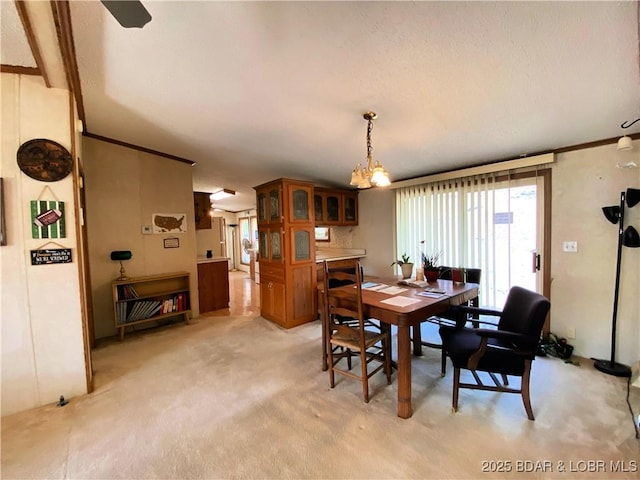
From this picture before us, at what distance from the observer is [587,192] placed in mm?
2668

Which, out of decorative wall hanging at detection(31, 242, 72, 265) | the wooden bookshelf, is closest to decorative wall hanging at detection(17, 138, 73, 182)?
decorative wall hanging at detection(31, 242, 72, 265)

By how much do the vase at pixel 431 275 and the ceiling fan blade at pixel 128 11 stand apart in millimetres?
2849

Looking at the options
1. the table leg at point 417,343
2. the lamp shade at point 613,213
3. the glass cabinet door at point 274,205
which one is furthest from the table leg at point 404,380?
the glass cabinet door at point 274,205

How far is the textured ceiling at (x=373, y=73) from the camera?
54.2 inches

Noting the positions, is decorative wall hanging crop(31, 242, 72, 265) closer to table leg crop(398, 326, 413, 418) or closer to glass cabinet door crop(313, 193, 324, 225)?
table leg crop(398, 326, 413, 418)

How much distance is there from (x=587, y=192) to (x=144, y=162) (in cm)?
547

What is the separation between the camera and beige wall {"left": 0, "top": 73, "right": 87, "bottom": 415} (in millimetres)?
2004

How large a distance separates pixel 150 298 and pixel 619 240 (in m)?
5.51

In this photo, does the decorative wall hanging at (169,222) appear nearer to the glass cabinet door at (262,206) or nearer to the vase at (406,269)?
the glass cabinet door at (262,206)

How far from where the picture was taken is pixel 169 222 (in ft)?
13.4

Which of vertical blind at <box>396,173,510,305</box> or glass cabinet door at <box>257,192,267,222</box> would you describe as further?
glass cabinet door at <box>257,192,267,222</box>

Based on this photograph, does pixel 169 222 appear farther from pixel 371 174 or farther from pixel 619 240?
pixel 619 240

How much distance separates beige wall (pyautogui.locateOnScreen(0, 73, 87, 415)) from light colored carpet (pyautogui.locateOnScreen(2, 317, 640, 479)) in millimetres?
232

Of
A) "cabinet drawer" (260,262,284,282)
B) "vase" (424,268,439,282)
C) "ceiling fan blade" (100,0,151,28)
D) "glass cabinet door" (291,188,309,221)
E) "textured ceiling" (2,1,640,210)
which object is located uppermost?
"textured ceiling" (2,1,640,210)
